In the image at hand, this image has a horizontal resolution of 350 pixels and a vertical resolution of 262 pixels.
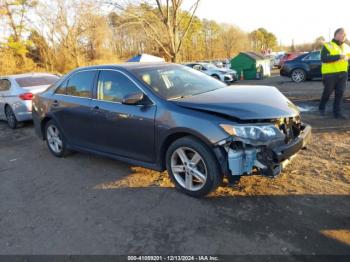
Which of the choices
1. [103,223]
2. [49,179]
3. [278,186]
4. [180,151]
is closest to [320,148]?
[278,186]

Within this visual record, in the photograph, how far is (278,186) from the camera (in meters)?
3.78

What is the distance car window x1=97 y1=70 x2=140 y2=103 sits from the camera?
13.7ft

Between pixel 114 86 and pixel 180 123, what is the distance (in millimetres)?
1387

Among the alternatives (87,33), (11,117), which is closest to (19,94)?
(11,117)

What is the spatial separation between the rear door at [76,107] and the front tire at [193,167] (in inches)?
65.2

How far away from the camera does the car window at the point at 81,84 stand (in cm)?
478

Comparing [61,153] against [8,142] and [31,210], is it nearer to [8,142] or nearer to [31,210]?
[31,210]

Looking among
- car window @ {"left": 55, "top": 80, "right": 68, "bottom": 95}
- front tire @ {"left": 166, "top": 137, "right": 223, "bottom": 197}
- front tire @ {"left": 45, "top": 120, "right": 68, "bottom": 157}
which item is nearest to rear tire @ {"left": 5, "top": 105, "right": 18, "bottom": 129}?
front tire @ {"left": 45, "top": 120, "right": 68, "bottom": 157}

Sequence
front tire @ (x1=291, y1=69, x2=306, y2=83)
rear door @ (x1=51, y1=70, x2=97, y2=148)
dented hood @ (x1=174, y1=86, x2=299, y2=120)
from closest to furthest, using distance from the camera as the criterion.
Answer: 1. dented hood @ (x1=174, y1=86, x2=299, y2=120)
2. rear door @ (x1=51, y1=70, x2=97, y2=148)
3. front tire @ (x1=291, y1=69, x2=306, y2=83)

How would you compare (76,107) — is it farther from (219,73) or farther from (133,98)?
(219,73)

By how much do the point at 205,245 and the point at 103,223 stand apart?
1189 millimetres

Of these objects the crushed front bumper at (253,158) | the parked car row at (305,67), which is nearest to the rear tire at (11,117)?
the crushed front bumper at (253,158)

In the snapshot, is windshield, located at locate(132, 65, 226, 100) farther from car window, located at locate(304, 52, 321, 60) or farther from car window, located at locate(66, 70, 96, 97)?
car window, located at locate(304, 52, 321, 60)

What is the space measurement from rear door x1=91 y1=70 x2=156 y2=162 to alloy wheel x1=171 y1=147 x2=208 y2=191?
1.23 feet
